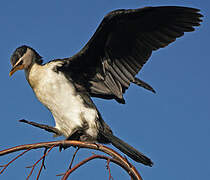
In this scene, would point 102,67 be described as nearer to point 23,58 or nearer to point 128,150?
point 23,58

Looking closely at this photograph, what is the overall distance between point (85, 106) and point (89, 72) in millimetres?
387

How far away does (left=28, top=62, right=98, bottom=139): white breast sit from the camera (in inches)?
132

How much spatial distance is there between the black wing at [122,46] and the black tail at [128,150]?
462 millimetres

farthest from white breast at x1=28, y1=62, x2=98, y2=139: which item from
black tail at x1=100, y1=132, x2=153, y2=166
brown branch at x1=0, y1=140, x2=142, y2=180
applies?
brown branch at x1=0, y1=140, x2=142, y2=180

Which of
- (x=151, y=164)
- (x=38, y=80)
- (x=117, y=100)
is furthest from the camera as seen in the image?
(x=117, y=100)

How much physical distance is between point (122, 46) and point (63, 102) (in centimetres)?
74

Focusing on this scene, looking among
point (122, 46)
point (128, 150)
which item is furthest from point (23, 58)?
point (128, 150)

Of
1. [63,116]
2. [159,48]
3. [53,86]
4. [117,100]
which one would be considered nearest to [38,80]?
[53,86]

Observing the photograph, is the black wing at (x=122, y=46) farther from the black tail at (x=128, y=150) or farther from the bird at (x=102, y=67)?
the black tail at (x=128, y=150)

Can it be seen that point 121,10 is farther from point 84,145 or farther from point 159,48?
point 84,145

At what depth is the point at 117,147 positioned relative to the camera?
327 centimetres

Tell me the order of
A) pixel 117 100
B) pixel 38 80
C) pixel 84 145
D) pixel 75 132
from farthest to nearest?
pixel 117 100
pixel 38 80
pixel 75 132
pixel 84 145

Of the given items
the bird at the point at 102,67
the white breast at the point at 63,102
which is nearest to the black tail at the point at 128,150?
the bird at the point at 102,67

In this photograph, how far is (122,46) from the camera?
358cm
